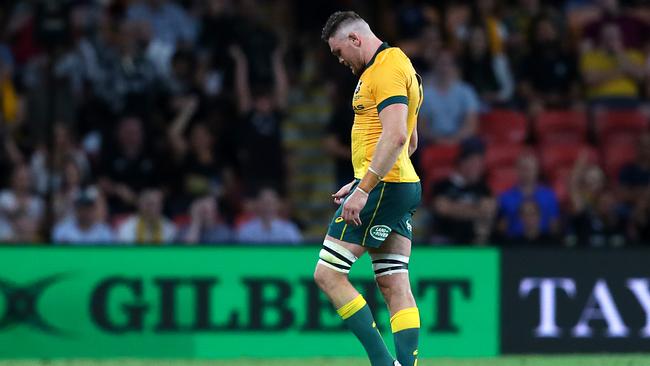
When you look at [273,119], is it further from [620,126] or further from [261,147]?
[620,126]

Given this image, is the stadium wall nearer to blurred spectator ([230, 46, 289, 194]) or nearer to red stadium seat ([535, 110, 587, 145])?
blurred spectator ([230, 46, 289, 194])

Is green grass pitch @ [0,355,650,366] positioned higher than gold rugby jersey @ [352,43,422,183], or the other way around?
gold rugby jersey @ [352,43,422,183]

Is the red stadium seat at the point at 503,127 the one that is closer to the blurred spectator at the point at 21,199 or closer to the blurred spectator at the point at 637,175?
the blurred spectator at the point at 637,175

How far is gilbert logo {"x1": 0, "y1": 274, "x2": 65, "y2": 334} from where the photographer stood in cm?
1035

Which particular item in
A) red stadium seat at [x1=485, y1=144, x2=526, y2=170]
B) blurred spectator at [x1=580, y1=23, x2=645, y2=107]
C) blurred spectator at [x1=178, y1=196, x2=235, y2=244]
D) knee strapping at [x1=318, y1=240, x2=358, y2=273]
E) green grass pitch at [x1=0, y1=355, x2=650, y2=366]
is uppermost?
blurred spectator at [x1=580, y1=23, x2=645, y2=107]

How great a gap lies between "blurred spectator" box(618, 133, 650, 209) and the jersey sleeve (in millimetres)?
7304

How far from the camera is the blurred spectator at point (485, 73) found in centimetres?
1496

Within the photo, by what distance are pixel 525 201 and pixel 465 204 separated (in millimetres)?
640

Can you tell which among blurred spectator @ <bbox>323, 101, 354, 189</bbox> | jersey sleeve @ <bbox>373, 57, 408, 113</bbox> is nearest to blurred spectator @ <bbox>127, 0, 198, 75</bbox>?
blurred spectator @ <bbox>323, 101, 354, 189</bbox>

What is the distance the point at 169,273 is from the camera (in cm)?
1053

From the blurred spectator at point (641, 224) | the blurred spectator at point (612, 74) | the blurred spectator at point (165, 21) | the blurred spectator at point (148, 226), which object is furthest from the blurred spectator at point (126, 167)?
the blurred spectator at point (612, 74)

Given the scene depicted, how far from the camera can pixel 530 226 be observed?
12859 mm

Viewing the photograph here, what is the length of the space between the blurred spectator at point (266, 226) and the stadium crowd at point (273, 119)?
Answer: 0.02 meters

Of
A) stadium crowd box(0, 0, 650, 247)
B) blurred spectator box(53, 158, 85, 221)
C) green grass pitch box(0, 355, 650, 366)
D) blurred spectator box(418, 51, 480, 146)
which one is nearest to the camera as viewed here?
green grass pitch box(0, 355, 650, 366)
